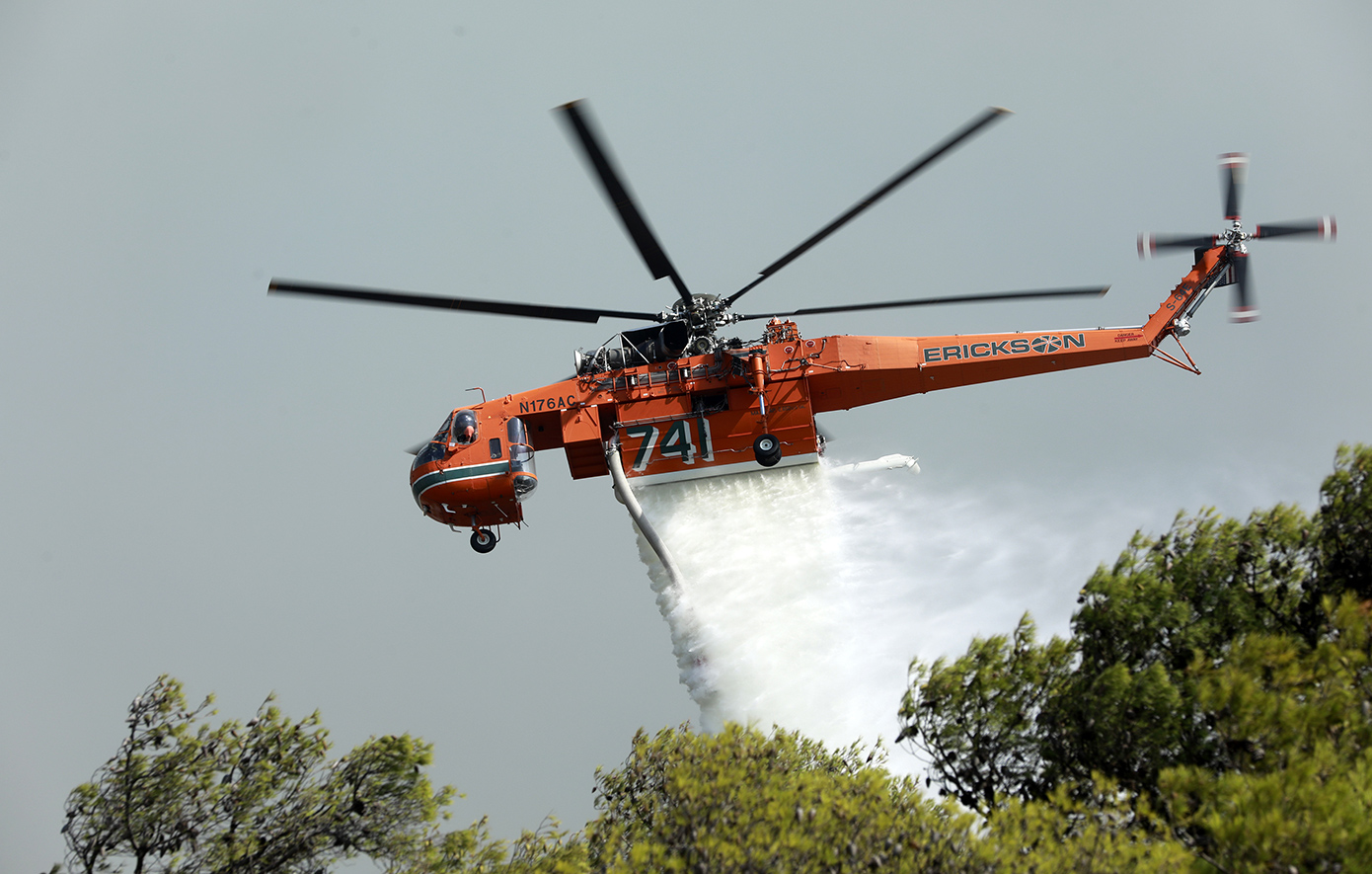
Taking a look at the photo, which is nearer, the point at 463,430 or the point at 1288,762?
the point at 1288,762

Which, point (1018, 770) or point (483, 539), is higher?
point (483, 539)

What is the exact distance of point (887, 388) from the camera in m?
20.3

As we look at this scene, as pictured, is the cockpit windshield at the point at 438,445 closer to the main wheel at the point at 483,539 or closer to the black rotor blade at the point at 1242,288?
the main wheel at the point at 483,539

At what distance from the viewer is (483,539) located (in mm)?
20688

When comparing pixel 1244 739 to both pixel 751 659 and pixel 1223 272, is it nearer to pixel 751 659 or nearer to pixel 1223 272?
pixel 751 659

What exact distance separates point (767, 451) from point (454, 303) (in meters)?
5.70

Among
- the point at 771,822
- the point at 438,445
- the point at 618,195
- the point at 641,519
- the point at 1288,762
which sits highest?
the point at 618,195

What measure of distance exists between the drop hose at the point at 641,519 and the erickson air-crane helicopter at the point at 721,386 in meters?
0.19

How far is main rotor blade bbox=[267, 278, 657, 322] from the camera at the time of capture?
17094 millimetres

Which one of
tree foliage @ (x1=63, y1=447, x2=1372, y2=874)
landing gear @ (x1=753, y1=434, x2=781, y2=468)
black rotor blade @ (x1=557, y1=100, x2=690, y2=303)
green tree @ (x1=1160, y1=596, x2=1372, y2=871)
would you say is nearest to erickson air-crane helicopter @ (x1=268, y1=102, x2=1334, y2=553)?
landing gear @ (x1=753, y1=434, x2=781, y2=468)

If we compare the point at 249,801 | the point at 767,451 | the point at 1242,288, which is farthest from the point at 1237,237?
the point at 249,801

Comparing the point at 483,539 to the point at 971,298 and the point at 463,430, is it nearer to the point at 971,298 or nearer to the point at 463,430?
the point at 463,430

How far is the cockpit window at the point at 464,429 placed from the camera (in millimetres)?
20375

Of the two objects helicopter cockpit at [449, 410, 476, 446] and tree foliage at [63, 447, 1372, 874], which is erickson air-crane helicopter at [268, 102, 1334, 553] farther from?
tree foliage at [63, 447, 1372, 874]
